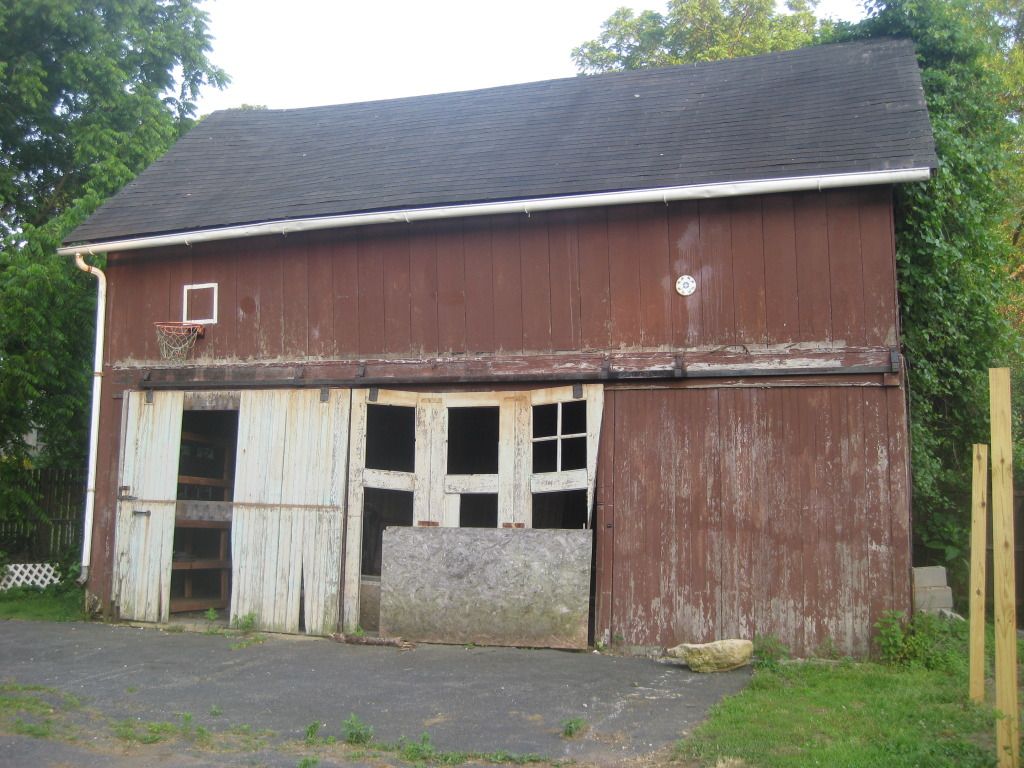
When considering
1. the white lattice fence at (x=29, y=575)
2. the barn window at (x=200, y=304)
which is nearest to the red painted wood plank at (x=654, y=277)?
the barn window at (x=200, y=304)

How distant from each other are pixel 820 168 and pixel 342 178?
5.63 m

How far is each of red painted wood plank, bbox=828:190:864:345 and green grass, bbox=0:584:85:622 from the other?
29.6 ft

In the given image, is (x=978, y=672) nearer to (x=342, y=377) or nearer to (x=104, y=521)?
(x=342, y=377)

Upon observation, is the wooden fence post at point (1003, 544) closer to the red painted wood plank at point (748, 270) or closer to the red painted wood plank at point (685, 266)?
the red painted wood plank at point (748, 270)

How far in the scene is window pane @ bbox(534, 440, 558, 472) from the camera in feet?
42.9

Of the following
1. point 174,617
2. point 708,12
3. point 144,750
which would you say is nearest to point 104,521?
point 174,617

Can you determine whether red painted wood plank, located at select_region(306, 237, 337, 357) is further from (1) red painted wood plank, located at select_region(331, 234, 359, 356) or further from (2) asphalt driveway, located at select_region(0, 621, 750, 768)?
(2) asphalt driveway, located at select_region(0, 621, 750, 768)

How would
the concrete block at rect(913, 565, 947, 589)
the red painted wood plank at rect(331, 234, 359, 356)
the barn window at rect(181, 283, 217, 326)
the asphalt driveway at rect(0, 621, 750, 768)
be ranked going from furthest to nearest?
1. the barn window at rect(181, 283, 217, 326)
2. the red painted wood plank at rect(331, 234, 359, 356)
3. the concrete block at rect(913, 565, 947, 589)
4. the asphalt driveway at rect(0, 621, 750, 768)

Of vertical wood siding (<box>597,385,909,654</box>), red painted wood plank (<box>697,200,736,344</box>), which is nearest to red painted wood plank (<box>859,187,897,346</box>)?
vertical wood siding (<box>597,385,909,654</box>)

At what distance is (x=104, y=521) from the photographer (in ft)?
37.0

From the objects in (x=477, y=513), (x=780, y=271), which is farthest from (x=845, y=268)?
(x=477, y=513)

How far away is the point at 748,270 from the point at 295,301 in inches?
197

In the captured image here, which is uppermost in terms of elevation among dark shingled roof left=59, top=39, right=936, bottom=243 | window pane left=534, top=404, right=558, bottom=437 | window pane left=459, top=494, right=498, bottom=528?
dark shingled roof left=59, top=39, right=936, bottom=243

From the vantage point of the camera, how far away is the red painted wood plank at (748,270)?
915cm
